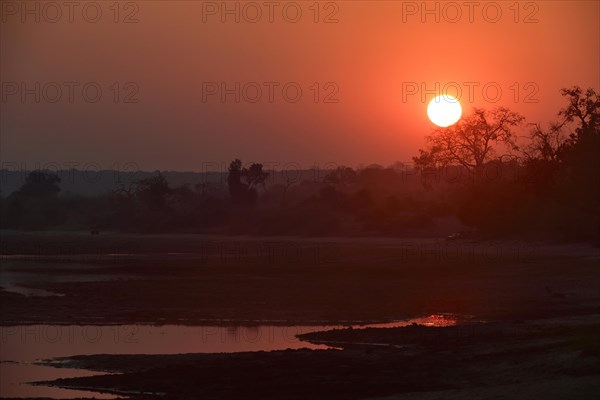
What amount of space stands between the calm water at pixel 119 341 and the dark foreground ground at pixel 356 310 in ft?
3.13

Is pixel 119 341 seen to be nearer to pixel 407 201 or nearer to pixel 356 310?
pixel 356 310

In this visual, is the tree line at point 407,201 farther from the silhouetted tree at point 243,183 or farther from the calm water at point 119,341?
the calm water at point 119,341

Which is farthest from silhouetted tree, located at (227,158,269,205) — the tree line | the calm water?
the calm water

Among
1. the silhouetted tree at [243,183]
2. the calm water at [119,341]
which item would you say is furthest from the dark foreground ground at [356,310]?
the silhouetted tree at [243,183]

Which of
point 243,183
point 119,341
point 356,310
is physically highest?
point 243,183

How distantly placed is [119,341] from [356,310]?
8.32m

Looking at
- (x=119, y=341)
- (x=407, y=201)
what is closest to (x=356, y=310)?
(x=119, y=341)

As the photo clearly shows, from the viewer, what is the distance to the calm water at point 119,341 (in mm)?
21656

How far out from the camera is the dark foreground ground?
18828 mm

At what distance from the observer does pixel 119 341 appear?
2586 cm

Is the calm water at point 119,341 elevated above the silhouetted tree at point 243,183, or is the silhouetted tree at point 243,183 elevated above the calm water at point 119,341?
the silhouetted tree at point 243,183

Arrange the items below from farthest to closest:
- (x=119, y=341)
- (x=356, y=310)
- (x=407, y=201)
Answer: (x=407, y=201) → (x=356, y=310) → (x=119, y=341)

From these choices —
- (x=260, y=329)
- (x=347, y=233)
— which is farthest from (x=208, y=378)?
(x=347, y=233)

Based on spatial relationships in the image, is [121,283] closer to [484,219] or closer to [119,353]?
[119,353]
